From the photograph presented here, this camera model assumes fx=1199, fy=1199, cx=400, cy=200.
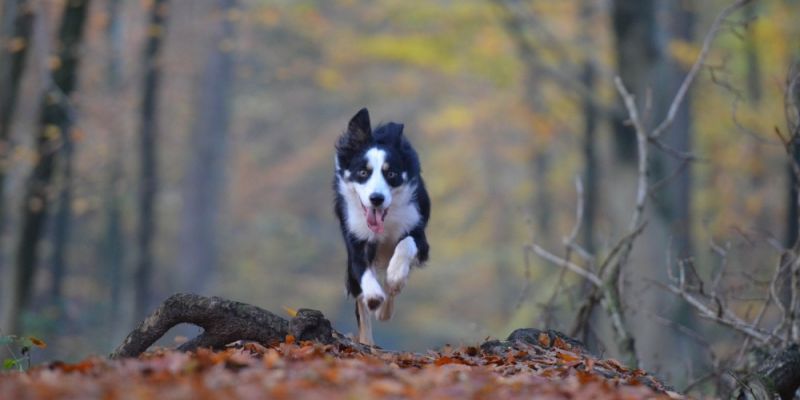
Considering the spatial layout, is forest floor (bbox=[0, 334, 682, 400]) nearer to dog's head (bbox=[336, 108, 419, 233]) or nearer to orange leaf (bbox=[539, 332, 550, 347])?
orange leaf (bbox=[539, 332, 550, 347])

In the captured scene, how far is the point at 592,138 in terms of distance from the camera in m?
25.2

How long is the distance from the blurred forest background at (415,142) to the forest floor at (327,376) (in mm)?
2625

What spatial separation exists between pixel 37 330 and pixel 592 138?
12.2 m

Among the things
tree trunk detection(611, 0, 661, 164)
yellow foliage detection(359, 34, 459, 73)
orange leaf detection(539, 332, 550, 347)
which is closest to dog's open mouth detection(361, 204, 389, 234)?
orange leaf detection(539, 332, 550, 347)

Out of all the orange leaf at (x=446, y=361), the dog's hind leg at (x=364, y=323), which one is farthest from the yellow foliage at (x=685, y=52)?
the orange leaf at (x=446, y=361)

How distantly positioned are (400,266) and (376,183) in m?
0.64

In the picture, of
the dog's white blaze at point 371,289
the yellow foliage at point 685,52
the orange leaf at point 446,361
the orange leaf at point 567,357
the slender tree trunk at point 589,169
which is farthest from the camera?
the slender tree trunk at point 589,169

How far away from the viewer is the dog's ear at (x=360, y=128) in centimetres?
909

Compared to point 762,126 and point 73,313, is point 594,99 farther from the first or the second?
point 73,313

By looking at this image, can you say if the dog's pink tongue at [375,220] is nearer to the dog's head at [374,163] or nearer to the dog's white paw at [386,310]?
the dog's head at [374,163]

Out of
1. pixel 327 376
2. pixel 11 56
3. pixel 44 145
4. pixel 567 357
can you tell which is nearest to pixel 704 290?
pixel 567 357

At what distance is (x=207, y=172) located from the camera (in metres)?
31.6

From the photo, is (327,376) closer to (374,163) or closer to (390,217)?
(374,163)

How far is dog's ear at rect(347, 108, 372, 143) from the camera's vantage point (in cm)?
909
